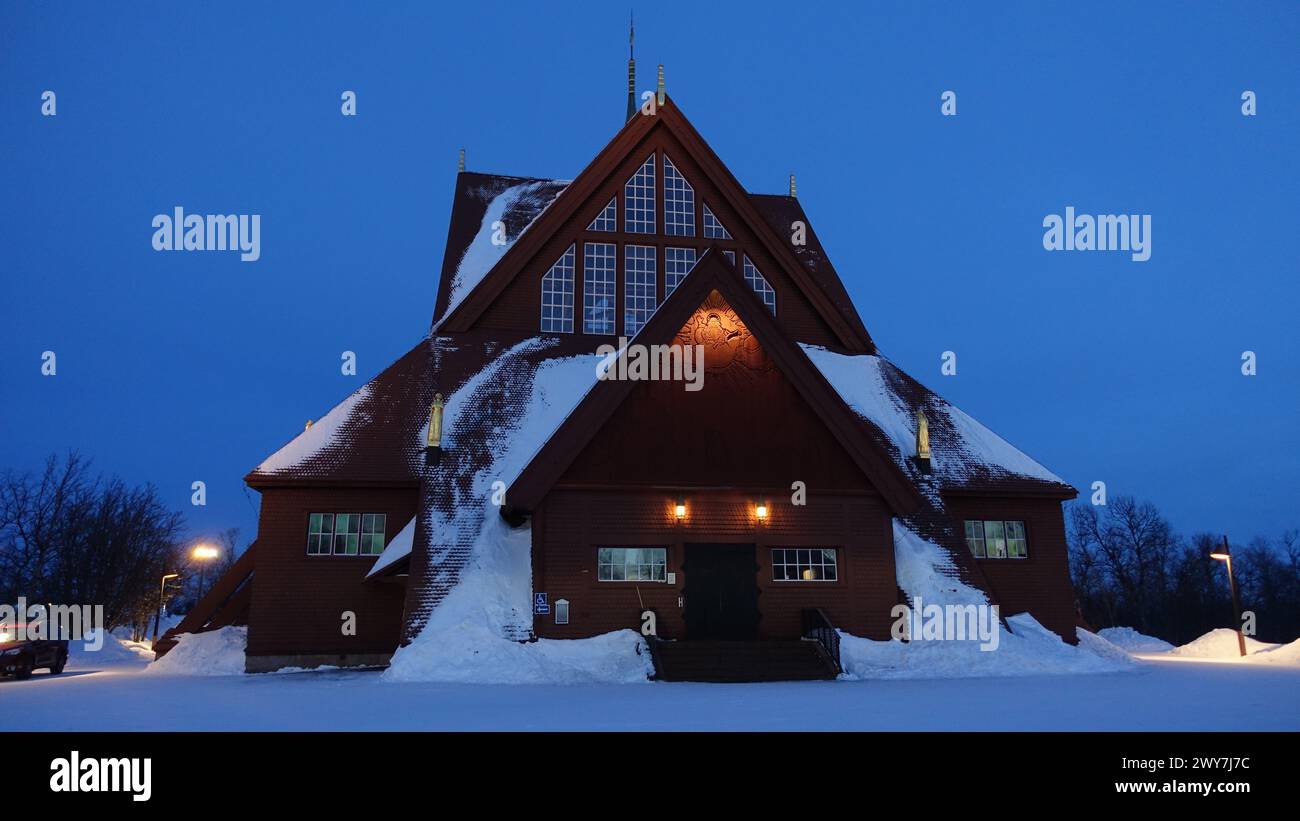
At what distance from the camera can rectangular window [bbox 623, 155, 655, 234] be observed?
87.9 feet

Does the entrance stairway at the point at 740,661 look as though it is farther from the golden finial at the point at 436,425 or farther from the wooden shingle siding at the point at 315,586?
the wooden shingle siding at the point at 315,586

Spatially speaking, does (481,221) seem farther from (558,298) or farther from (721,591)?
(721,591)

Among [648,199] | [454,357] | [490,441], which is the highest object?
[648,199]

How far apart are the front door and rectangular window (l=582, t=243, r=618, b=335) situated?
8929mm

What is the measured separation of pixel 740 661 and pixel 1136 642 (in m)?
26.6

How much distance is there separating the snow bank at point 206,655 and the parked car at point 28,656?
295 centimetres

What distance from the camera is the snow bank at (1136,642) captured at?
3412 cm

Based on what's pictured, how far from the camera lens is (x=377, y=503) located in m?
22.2

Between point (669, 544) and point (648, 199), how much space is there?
1239 centimetres

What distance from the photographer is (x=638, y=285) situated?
2644 centimetres

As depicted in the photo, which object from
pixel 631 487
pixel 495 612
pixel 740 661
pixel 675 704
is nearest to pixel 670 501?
pixel 631 487

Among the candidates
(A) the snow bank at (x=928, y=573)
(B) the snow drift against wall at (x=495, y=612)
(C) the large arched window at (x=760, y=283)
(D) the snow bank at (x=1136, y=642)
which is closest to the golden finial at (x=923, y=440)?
(A) the snow bank at (x=928, y=573)
